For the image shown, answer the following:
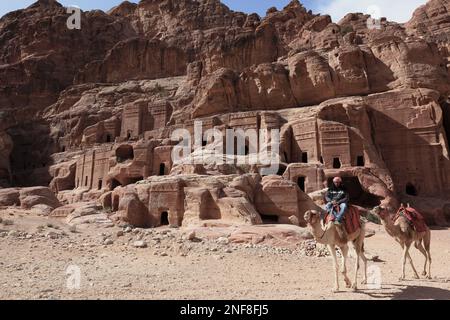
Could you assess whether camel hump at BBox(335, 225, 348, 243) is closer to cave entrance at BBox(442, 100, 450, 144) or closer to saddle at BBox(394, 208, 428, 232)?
saddle at BBox(394, 208, 428, 232)

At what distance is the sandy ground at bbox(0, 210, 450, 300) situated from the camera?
8.99 metres

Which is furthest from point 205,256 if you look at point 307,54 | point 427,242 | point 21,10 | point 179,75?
point 21,10

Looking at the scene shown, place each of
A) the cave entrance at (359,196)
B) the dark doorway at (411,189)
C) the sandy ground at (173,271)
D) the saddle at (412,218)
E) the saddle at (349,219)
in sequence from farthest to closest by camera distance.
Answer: the dark doorway at (411,189) < the cave entrance at (359,196) < the saddle at (412,218) < the saddle at (349,219) < the sandy ground at (173,271)

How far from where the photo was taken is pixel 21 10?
9181 centimetres

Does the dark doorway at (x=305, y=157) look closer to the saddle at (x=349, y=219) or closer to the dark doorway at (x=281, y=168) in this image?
the dark doorway at (x=281, y=168)

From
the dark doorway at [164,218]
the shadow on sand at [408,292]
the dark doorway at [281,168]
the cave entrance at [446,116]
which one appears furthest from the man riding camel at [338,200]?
the cave entrance at [446,116]

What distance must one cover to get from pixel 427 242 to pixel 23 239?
1611 centimetres

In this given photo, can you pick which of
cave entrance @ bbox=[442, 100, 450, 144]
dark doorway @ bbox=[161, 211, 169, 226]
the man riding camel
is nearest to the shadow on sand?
the man riding camel

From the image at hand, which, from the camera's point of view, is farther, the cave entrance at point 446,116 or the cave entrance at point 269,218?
the cave entrance at point 446,116

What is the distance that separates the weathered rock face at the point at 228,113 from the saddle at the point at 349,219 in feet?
37.3

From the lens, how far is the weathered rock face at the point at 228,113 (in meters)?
26.1

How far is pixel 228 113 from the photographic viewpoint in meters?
43.7

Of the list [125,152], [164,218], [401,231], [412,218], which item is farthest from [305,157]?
[401,231]
